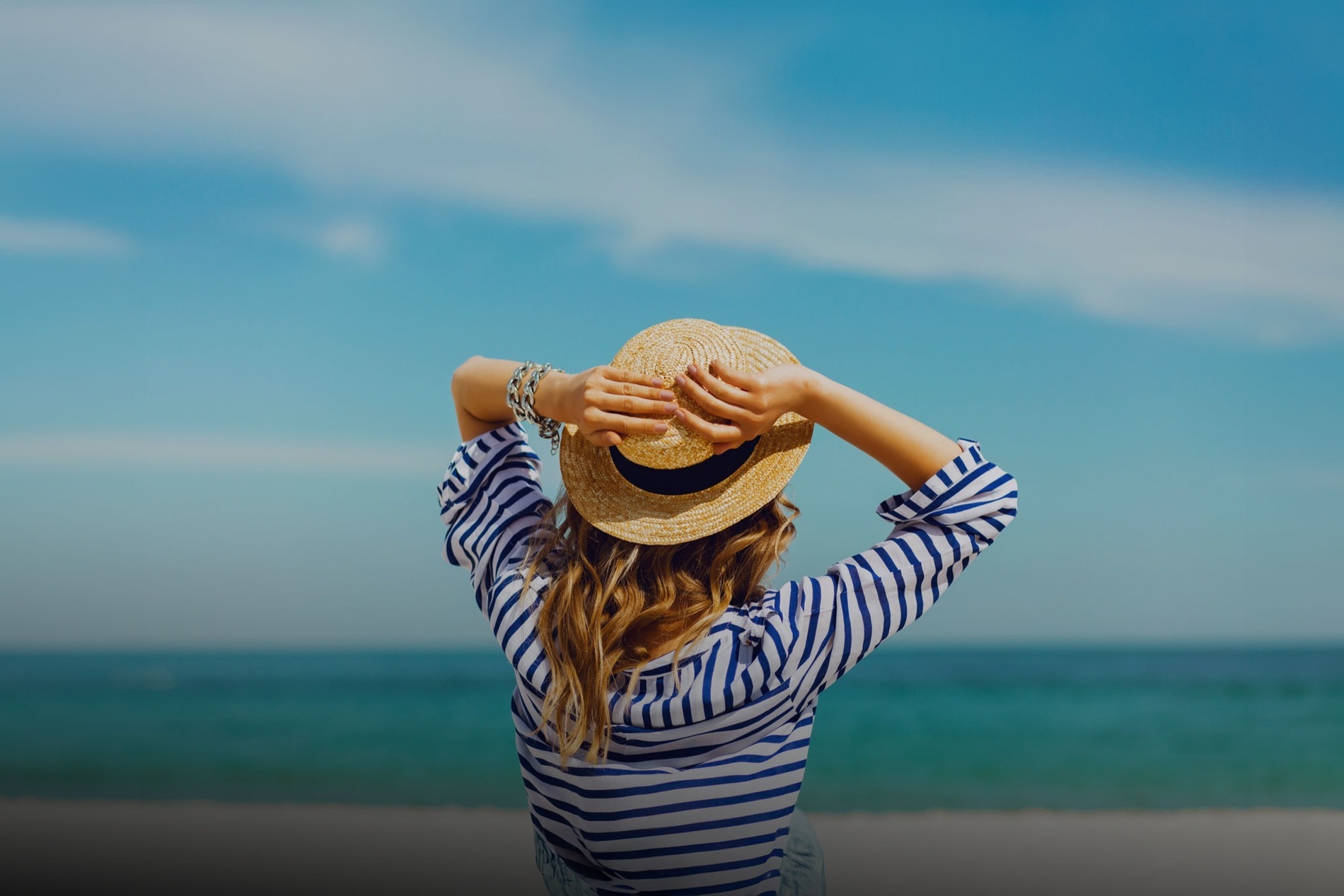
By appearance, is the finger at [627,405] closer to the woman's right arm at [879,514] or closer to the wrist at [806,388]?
the woman's right arm at [879,514]

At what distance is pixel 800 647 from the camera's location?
1.21 meters

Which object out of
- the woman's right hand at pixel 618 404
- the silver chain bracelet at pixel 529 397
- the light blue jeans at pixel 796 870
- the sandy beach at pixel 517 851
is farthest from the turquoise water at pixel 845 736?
the woman's right hand at pixel 618 404

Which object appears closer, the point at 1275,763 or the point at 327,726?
the point at 1275,763

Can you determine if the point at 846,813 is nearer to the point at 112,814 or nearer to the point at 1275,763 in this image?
the point at 1275,763

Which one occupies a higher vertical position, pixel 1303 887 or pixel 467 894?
pixel 467 894

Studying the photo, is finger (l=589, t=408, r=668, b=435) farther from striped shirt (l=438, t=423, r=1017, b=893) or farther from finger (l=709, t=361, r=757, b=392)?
striped shirt (l=438, t=423, r=1017, b=893)

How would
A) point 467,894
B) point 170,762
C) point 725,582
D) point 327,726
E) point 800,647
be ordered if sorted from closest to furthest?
point 800,647 → point 725,582 → point 467,894 → point 170,762 → point 327,726

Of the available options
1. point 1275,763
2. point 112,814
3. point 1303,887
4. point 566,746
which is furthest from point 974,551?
point 1275,763

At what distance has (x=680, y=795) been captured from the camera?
1.26 metres

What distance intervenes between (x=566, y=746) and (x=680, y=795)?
6.6 inches

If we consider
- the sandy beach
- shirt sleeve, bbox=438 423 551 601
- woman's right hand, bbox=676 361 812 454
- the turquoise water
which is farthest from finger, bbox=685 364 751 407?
the turquoise water

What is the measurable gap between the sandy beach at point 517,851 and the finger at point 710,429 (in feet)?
19.5

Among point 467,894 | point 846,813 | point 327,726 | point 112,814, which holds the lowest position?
point 467,894

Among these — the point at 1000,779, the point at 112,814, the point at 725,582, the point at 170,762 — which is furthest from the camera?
the point at 170,762
